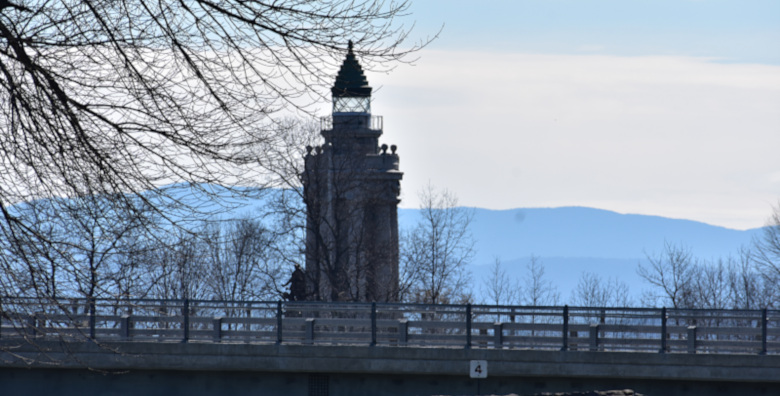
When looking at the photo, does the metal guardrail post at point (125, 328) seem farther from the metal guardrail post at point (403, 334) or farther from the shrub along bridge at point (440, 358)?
the metal guardrail post at point (403, 334)

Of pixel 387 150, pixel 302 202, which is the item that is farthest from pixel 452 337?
pixel 387 150

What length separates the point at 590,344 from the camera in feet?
74.1

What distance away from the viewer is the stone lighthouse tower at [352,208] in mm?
43781

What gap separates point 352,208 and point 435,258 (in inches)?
323

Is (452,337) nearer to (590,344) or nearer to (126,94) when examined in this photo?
(590,344)

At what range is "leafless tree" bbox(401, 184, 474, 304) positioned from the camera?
51.4 metres

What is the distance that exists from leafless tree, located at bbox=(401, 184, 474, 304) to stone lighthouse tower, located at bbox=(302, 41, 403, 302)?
90.1 inches

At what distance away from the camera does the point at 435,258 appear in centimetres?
5547

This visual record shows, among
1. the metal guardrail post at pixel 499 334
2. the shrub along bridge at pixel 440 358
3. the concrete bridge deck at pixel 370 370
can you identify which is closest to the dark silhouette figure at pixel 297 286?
the shrub along bridge at pixel 440 358

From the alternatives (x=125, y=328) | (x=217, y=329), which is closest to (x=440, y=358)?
(x=217, y=329)

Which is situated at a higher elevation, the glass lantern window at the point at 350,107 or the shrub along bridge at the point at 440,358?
the glass lantern window at the point at 350,107

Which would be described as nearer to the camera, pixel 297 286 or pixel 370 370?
pixel 370 370

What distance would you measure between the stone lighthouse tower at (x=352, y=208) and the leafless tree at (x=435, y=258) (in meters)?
2.29

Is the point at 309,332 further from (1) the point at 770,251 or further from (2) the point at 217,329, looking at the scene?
(1) the point at 770,251
